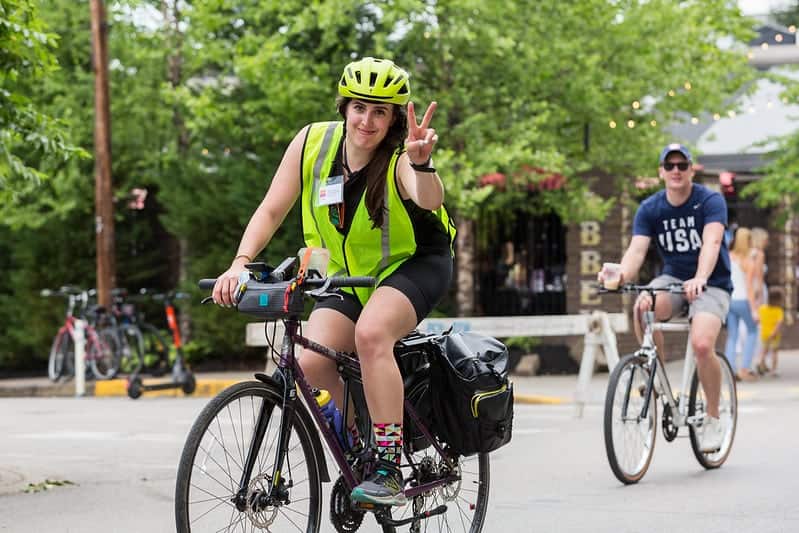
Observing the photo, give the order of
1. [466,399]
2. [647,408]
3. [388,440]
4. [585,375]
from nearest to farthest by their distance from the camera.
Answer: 1. [388,440]
2. [466,399]
3. [647,408]
4. [585,375]

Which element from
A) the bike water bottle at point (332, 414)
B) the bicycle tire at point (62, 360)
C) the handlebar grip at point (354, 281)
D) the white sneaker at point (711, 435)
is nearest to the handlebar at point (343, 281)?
the handlebar grip at point (354, 281)

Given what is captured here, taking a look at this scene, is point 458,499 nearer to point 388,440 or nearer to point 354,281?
point 388,440

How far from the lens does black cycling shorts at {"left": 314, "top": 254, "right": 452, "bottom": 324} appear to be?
17.5 ft

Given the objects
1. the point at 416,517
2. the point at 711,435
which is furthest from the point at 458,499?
the point at 711,435

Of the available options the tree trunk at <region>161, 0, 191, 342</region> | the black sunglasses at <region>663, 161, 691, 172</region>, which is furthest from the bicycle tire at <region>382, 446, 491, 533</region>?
the tree trunk at <region>161, 0, 191, 342</region>

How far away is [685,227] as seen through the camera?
8.68m

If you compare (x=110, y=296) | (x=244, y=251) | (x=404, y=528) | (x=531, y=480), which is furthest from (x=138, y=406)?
(x=244, y=251)

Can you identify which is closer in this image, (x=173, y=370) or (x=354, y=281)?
(x=354, y=281)

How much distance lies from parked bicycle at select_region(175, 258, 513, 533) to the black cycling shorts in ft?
0.71

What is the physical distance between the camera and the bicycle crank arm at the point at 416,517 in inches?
216

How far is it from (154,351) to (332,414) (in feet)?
50.1

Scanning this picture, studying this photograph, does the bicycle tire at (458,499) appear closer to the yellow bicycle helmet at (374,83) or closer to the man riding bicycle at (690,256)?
the yellow bicycle helmet at (374,83)

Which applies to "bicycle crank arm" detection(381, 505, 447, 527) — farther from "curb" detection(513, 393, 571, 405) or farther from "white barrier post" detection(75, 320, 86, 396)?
"white barrier post" detection(75, 320, 86, 396)

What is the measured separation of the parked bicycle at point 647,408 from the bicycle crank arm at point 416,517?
237 cm
